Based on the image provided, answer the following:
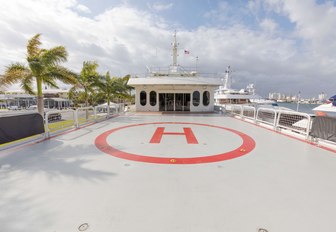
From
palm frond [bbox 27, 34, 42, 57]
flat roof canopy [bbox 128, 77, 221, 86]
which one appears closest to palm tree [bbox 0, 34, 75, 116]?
palm frond [bbox 27, 34, 42, 57]

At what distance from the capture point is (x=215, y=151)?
4.40 m

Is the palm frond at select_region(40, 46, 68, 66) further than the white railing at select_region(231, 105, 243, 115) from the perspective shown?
No

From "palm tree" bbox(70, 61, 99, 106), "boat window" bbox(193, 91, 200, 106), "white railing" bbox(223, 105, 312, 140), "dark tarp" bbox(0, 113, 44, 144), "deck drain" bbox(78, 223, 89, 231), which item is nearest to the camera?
"deck drain" bbox(78, 223, 89, 231)

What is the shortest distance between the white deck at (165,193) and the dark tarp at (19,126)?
0.45 meters

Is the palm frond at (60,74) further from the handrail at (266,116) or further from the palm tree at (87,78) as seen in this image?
the handrail at (266,116)

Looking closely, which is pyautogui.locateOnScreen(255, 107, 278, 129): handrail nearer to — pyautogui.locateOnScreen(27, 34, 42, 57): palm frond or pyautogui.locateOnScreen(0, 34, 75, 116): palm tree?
pyautogui.locateOnScreen(0, 34, 75, 116): palm tree

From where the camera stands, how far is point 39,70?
732 cm

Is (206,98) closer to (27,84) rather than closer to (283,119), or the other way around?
(283,119)

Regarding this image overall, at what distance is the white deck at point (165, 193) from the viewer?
1.85 meters

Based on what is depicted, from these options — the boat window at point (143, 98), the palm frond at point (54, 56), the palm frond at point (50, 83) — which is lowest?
the boat window at point (143, 98)

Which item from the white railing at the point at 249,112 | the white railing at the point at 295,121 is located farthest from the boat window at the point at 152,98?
the white railing at the point at 295,121

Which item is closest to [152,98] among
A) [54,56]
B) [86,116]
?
[86,116]

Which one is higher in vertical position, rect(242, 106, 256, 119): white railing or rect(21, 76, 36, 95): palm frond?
rect(21, 76, 36, 95): palm frond

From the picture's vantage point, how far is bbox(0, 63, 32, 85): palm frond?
22.1ft
